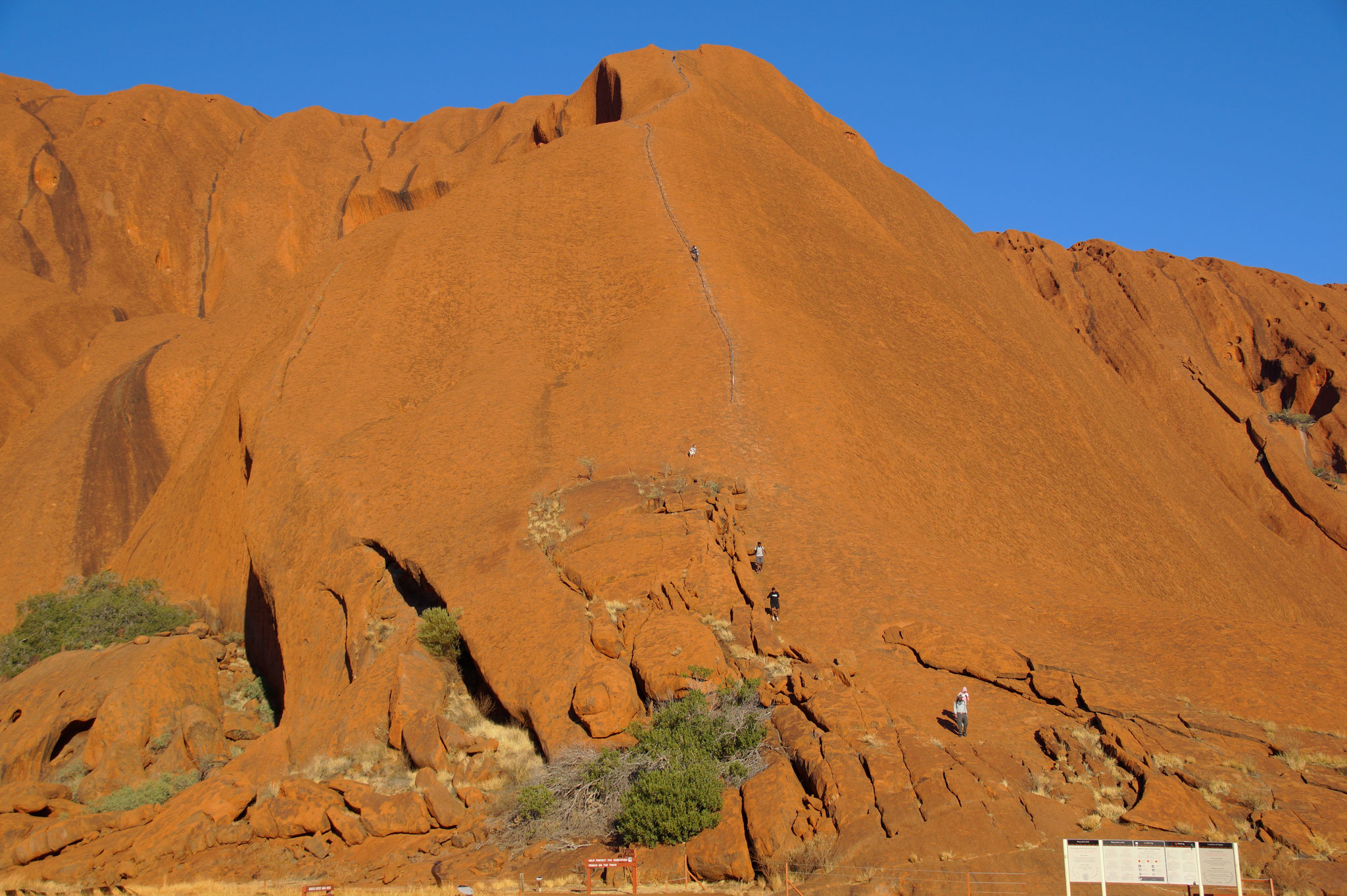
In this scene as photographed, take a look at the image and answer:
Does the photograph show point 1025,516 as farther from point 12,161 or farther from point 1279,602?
point 12,161

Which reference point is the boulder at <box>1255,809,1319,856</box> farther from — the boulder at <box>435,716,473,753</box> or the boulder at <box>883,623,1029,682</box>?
the boulder at <box>435,716,473,753</box>

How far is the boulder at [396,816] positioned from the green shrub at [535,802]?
1.43 meters

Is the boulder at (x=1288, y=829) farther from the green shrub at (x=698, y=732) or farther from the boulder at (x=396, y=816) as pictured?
the boulder at (x=396, y=816)

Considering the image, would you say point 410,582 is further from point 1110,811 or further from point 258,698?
point 1110,811

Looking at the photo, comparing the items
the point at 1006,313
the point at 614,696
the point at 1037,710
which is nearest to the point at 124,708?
the point at 614,696

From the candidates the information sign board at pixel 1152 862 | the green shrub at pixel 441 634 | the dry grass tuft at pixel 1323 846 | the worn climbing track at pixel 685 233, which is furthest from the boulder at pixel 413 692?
the dry grass tuft at pixel 1323 846

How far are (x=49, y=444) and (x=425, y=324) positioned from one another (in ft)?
69.2

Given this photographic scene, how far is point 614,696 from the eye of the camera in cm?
1347

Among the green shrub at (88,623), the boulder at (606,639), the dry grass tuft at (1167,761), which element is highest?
the green shrub at (88,623)

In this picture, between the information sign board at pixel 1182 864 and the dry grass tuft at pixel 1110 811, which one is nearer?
the information sign board at pixel 1182 864

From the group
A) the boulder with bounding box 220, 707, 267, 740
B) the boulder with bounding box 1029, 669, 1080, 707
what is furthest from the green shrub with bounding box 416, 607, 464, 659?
the boulder with bounding box 1029, 669, 1080, 707

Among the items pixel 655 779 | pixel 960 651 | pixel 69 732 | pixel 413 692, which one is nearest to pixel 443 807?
pixel 413 692

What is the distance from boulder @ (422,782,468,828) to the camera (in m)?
12.7

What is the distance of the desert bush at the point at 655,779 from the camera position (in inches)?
454
